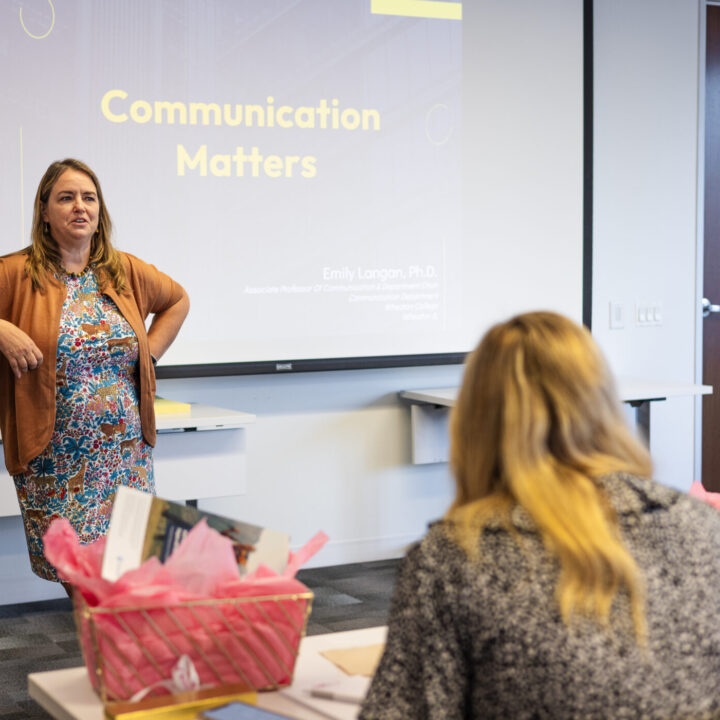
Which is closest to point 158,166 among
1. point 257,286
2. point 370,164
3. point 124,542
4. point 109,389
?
point 257,286

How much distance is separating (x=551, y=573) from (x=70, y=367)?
6.28ft

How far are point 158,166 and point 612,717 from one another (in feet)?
10.7

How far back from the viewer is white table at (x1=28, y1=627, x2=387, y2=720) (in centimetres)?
124

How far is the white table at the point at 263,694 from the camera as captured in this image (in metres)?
1.24

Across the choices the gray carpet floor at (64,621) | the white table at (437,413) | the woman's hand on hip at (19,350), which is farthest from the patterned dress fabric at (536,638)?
the white table at (437,413)

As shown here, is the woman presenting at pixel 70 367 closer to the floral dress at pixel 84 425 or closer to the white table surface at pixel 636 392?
the floral dress at pixel 84 425

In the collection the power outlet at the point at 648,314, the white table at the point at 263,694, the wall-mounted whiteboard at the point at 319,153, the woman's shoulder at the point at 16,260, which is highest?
the wall-mounted whiteboard at the point at 319,153

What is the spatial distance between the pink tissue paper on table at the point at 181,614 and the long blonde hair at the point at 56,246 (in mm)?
1608

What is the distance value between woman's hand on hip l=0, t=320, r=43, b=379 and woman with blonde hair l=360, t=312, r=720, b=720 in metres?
1.73

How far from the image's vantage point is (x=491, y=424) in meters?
1.13

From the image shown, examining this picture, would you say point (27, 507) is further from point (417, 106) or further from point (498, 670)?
point (417, 106)

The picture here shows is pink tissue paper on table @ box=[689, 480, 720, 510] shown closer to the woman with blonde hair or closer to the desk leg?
the woman with blonde hair

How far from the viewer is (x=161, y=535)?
1.26 metres

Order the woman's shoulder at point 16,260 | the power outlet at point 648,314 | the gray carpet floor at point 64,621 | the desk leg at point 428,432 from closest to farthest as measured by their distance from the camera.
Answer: the woman's shoulder at point 16,260
the gray carpet floor at point 64,621
the desk leg at point 428,432
the power outlet at point 648,314
